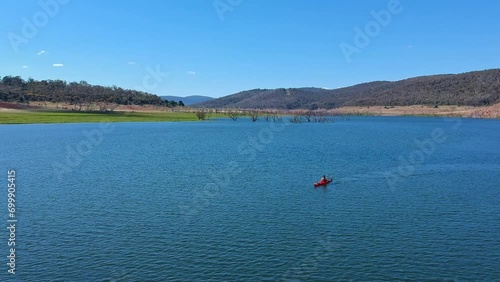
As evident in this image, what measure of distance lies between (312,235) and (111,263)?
12406 mm

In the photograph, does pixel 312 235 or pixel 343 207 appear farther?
pixel 343 207

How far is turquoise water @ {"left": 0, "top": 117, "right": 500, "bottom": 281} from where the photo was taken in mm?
23078

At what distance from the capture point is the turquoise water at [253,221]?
2308 cm

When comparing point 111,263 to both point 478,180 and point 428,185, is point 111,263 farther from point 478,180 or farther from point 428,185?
point 478,180

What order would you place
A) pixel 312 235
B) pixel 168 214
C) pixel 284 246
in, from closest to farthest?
pixel 284 246 → pixel 312 235 → pixel 168 214

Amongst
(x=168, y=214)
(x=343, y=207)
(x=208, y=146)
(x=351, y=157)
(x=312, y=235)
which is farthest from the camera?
(x=208, y=146)

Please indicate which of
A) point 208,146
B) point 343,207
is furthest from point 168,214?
point 208,146

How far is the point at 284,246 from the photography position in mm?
26250

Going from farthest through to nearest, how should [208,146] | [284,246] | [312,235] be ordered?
[208,146] < [312,235] < [284,246]

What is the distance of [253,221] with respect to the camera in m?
31.1

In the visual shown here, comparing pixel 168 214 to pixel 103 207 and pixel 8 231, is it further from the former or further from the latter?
pixel 8 231

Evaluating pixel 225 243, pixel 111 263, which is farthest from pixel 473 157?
pixel 111 263

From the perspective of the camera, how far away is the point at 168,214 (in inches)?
1298

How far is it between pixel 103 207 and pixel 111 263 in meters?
A: 12.0
